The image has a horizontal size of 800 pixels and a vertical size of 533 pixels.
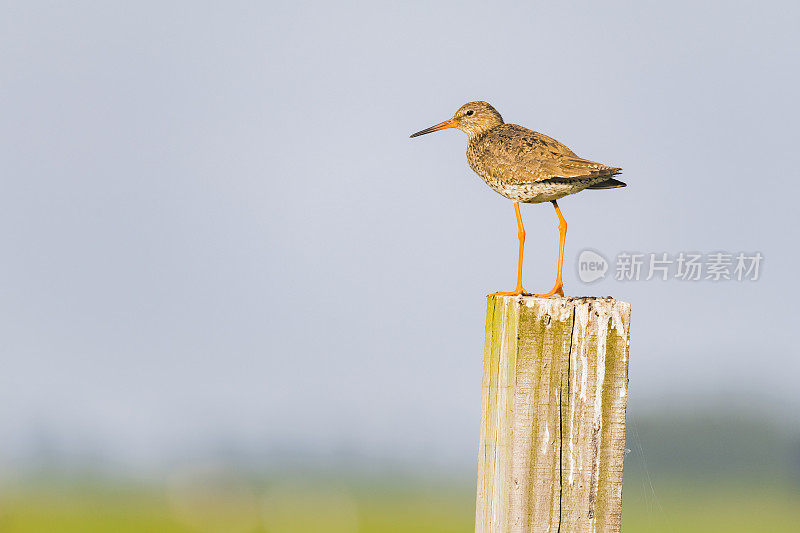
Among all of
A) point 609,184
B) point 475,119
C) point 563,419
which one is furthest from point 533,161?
point 563,419

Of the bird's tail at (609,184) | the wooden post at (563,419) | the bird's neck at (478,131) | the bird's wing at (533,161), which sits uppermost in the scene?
the bird's neck at (478,131)

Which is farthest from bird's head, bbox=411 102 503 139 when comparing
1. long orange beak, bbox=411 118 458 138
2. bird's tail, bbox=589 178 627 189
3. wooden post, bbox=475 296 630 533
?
wooden post, bbox=475 296 630 533

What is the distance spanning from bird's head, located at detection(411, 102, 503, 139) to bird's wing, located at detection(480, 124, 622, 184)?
81cm

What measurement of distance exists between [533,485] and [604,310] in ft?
2.51

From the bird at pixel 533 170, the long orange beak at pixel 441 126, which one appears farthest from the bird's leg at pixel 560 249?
the long orange beak at pixel 441 126

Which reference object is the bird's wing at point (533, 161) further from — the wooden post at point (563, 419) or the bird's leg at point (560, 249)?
the wooden post at point (563, 419)

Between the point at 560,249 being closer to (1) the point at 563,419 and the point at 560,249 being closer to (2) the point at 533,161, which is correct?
(2) the point at 533,161

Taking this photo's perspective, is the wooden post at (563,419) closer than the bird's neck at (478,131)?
Yes

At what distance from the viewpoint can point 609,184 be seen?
7.01 metres

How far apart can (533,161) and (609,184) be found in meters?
0.62

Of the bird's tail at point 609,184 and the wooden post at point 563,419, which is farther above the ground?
the bird's tail at point 609,184

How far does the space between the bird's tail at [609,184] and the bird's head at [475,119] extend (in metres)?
1.62

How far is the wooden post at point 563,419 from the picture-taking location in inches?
145

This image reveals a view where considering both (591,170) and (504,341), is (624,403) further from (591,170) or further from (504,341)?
(591,170)
